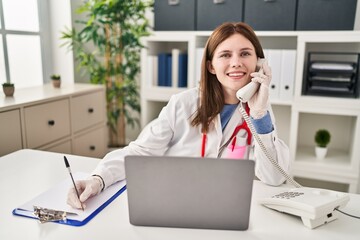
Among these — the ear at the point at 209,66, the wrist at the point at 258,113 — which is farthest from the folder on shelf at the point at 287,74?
the wrist at the point at 258,113

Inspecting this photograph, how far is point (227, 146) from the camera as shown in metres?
1.35

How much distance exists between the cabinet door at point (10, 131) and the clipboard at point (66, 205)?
817mm

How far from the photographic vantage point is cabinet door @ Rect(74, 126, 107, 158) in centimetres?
242

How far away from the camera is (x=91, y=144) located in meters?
2.58

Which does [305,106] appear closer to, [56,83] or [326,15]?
[326,15]

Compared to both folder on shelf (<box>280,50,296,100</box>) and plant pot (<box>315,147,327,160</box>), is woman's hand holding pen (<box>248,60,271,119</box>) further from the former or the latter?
plant pot (<box>315,147,327,160</box>)

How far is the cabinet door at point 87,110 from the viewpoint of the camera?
2350 millimetres

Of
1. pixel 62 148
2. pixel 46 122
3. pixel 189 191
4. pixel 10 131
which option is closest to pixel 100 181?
pixel 189 191

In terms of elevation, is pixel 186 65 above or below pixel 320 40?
below

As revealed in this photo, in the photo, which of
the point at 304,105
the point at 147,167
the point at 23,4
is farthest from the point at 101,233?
the point at 23,4

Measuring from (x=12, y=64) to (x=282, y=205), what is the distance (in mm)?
2427

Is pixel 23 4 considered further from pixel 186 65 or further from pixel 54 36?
pixel 186 65

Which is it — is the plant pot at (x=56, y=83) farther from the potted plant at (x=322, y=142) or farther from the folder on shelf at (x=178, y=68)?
the potted plant at (x=322, y=142)

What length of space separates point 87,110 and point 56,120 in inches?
13.1
